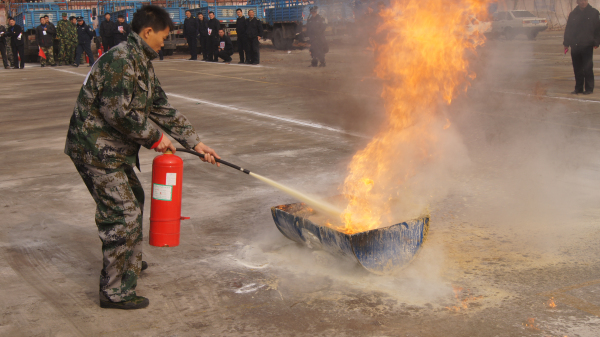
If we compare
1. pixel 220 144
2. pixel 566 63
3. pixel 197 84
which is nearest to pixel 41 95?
pixel 197 84

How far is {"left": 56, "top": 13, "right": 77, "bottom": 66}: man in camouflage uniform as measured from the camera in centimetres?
2370

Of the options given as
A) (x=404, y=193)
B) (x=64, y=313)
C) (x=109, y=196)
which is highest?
(x=109, y=196)

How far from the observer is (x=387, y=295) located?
3604mm

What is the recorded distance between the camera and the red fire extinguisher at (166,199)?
13.4 ft

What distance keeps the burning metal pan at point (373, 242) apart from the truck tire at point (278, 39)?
2732 cm

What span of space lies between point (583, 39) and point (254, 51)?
1253 centimetres

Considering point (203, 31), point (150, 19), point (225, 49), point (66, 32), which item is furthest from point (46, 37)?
point (150, 19)

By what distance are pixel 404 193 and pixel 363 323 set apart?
6.45 ft

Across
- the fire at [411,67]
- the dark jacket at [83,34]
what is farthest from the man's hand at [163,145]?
the dark jacket at [83,34]

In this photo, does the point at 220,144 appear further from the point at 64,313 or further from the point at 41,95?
the point at 41,95

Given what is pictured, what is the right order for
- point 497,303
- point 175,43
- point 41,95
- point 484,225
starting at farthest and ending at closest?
point 175,43, point 41,95, point 484,225, point 497,303

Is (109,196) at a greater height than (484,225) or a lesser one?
greater

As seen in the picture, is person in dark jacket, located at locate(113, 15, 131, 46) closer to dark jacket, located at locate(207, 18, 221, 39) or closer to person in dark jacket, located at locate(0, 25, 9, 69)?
dark jacket, located at locate(207, 18, 221, 39)

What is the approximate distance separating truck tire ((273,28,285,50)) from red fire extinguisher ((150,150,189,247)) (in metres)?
27.1
